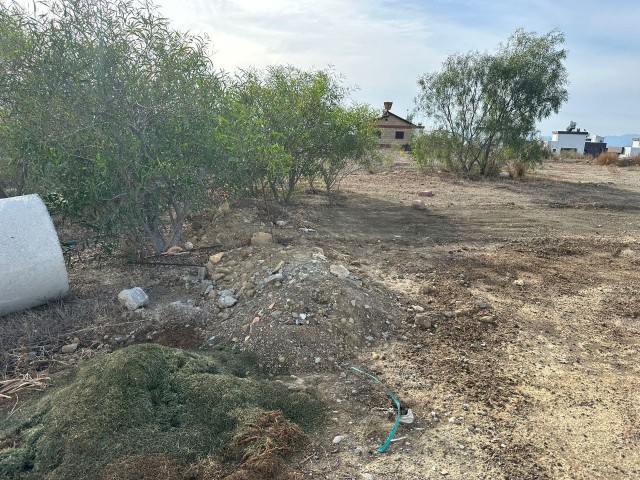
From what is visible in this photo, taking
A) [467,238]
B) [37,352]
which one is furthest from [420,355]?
[467,238]

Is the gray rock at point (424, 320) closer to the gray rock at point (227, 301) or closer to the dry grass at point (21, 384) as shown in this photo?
the gray rock at point (227, 301)

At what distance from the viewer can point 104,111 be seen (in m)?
4.77

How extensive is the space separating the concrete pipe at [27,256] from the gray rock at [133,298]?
58 cm

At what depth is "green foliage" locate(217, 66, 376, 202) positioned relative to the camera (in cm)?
693

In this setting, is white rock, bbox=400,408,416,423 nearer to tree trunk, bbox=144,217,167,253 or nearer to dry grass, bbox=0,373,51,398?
dry grass, bbox=0,373,51,398

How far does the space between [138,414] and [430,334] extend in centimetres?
259

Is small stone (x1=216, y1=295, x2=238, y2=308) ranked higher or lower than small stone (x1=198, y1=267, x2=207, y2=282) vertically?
lower

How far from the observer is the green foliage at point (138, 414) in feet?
7.82

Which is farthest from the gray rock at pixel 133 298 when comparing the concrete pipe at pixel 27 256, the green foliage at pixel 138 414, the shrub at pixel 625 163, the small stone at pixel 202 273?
the shrub at pixel 625 163

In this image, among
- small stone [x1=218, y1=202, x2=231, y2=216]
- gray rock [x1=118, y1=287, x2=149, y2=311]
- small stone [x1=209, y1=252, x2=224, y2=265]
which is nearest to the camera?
gray rock [x1=118, y1=287, x2=149, y2=311]

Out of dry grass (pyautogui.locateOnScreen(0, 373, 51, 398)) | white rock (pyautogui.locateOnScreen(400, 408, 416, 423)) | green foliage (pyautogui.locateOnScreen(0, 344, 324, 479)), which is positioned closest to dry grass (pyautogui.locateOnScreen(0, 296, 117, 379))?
dry grass (pyautogui.locateOnScreen(0, 373, 51, 398))

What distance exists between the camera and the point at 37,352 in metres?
3.72

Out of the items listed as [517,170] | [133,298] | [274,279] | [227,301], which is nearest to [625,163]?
[517,170]

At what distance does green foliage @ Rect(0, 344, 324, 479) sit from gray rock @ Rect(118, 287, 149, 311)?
1212 mm
